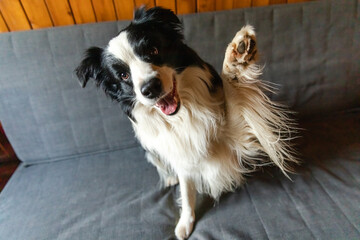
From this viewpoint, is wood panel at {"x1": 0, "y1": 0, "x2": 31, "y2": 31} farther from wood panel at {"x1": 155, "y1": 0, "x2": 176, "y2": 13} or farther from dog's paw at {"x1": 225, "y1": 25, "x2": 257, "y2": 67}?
dog's paw at {"x1": 225, "y1": 25, "x2": 257, "y2": 67}

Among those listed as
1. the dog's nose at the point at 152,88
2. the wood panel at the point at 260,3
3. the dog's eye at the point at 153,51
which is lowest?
the dog's nose at the point at 152,88

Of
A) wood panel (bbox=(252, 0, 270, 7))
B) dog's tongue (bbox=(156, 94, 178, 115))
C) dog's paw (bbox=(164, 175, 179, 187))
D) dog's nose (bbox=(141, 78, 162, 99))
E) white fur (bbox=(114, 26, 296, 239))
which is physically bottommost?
dog's paw (bbox=(164, 175, 179, 187))

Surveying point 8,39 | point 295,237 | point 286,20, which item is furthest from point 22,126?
point 286,20

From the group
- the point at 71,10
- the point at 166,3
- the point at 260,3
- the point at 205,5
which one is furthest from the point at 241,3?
the point at 71,10

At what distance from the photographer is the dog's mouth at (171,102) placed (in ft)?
3.18

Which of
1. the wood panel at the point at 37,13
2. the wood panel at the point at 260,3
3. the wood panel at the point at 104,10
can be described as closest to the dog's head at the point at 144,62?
the wood panel at the point at 104,10

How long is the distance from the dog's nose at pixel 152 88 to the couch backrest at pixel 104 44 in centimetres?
74

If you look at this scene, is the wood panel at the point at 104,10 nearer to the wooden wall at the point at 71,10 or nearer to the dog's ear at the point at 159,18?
the wooden wall at the point at 71,10

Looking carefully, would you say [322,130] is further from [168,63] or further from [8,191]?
[8,191]

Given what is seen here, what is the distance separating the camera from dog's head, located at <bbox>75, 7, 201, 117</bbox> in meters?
0.91

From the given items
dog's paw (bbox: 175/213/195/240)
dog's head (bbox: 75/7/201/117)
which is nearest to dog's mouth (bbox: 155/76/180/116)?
dog's head (bbox: 75/7/201/117)

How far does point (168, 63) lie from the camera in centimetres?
99

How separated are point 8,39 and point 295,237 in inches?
75.9

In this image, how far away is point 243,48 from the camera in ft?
2.85
